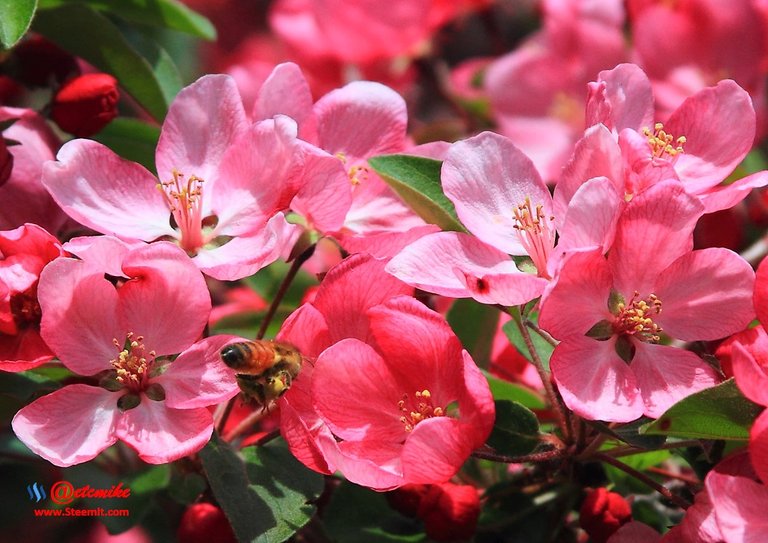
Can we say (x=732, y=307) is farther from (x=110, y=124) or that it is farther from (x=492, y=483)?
(x=110, y=124)

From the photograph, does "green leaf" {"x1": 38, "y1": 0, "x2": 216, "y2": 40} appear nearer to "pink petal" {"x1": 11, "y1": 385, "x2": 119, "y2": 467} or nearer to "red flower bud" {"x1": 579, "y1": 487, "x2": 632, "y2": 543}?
"pink petal" {"x1": 11, "y1": 385, "x2": 119, "y2": 467}

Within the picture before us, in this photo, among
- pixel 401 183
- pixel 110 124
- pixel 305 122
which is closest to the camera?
pixel 401 183

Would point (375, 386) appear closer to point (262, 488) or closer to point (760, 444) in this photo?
point (262, 488)

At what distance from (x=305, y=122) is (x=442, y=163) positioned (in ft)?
0.74

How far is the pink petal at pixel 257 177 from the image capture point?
1.25 m

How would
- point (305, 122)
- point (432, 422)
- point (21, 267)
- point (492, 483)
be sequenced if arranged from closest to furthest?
point (432, 422) → point (21, 267) → point (305, 122) → point (492, 483)

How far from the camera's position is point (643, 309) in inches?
46.7

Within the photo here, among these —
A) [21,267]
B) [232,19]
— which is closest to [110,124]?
[21,267]

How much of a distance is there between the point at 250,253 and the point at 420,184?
243 mm

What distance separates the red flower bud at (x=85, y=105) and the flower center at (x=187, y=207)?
0.61 ft

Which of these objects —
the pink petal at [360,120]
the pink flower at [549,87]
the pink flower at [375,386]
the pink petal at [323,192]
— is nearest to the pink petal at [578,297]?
the pink flower at [375,386]

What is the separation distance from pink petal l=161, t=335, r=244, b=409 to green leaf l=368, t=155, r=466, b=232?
0.92 feet

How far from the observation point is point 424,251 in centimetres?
119

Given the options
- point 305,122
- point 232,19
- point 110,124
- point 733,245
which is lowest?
point 232,19
